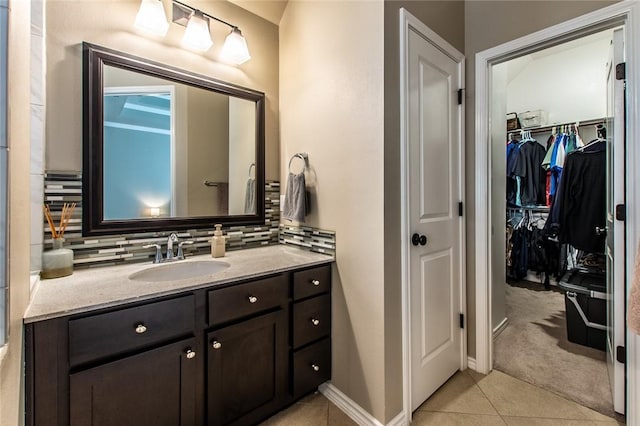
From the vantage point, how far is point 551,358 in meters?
2.10

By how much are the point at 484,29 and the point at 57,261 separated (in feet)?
8.78

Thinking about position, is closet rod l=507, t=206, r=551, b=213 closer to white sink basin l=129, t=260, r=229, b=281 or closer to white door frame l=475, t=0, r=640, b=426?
white door frame l=475, t=0, r=640, b=426

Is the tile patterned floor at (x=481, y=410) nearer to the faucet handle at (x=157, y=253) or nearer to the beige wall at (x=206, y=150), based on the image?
the faucet handle at (x=157, y=253)

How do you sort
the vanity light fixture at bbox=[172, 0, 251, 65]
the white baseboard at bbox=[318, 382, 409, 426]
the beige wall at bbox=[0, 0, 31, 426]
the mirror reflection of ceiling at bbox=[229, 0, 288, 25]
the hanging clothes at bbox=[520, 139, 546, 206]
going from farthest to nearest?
the hanging clothes at bbox=[520, 139, 546, 206], the mirror reflection of ceiling at bbox=[229, 0, 288, 25], the vanity light fixture at bbox=[172, 0, 251, 65], the white baseboard at bbox=[318, 382, 409, 426], the beige wall at bbox=[0, 0, 31, 426]

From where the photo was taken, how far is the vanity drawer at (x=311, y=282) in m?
1.52

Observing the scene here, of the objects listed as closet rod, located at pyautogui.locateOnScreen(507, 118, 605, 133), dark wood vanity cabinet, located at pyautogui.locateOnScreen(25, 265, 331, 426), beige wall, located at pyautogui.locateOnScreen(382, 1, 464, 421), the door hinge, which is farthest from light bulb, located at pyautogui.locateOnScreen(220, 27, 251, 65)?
closet rod, located at pyautogui.locateOnScreen(507, 118, 605, 133)

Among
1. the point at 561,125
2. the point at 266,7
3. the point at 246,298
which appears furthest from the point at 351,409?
the point at 561,125

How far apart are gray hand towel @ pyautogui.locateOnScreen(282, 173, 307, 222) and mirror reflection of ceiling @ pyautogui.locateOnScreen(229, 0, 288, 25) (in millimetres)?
1163

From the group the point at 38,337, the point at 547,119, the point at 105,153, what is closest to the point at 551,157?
the point at 547,119

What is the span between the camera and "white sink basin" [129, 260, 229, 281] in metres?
1.47

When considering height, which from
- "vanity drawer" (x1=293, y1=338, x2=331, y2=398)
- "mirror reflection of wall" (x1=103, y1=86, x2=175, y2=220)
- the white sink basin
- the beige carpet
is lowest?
the beige carpet

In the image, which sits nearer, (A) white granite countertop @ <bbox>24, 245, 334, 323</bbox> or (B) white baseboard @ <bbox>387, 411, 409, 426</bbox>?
(A) white granite countertop @ <bbox>24, 245, 334, 323</bbox>

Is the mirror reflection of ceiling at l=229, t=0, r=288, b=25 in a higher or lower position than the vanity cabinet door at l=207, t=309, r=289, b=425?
higher

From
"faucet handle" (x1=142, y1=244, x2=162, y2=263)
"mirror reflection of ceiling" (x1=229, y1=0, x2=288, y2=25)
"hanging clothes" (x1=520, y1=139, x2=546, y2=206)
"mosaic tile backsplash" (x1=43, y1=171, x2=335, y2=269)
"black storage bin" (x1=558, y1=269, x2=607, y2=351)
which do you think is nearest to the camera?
"mosaic tile backsplash" (x1=43, y1=171, x2=335, y2=269)
